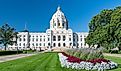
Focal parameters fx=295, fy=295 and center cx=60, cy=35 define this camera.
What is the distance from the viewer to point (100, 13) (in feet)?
279

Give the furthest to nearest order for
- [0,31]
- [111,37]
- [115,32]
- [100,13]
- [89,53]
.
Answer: [0,31], [100,13], [111,37], [115,32], [89,53]

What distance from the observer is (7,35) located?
362 feet

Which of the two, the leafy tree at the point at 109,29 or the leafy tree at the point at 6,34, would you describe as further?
the leafy tree at the point at 6,34

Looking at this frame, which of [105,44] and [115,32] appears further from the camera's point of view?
[105,44]

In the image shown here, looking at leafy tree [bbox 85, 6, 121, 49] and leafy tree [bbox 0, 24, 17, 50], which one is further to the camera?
leafy tree [bbox 0, 24, 17, 50]

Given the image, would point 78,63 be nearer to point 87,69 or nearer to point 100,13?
point 87,69

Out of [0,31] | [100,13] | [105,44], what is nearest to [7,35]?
[0,31]

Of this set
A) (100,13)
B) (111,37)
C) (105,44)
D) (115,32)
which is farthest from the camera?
(100,13)

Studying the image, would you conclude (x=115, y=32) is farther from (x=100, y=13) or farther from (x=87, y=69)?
(x=87, y=69)

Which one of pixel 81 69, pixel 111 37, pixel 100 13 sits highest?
pixel 100 13

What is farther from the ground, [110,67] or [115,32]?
[115,32]

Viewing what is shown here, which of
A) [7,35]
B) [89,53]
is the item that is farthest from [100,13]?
[89,53]

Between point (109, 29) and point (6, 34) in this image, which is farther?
point (6, 34)

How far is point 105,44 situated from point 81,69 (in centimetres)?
5081
